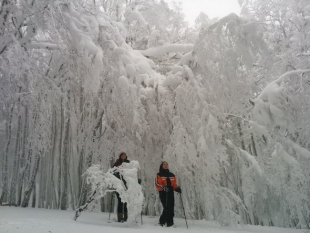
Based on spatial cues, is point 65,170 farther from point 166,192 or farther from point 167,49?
point 167,49

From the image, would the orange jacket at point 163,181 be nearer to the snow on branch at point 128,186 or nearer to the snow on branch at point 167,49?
the snow on branch at point 128,186

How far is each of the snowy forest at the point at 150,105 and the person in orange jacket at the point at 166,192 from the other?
2.08ft

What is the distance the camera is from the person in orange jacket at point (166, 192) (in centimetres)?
523

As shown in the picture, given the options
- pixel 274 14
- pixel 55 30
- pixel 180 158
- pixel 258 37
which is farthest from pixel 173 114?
pixel 274 14

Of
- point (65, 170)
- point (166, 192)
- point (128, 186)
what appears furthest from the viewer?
point (65, 170)

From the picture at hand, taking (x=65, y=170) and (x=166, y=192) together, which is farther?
(x=65, y=170)

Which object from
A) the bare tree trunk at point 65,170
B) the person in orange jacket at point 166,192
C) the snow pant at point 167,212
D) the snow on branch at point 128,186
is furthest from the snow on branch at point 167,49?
the snow pant at point 167,212

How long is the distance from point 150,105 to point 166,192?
88.9 inches

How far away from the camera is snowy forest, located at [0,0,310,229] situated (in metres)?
5.66

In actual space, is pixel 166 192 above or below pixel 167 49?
below

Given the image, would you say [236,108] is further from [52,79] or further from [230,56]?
[52,79]

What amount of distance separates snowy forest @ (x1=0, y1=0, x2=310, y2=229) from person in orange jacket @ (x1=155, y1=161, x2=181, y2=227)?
0.63 meters

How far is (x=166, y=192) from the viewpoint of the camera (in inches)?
211

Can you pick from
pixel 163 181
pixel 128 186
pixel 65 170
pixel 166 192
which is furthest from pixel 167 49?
pixel 65 170
